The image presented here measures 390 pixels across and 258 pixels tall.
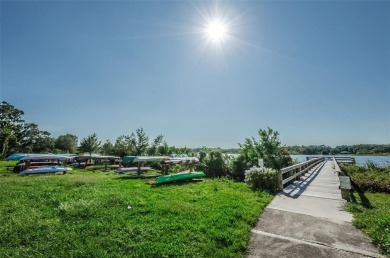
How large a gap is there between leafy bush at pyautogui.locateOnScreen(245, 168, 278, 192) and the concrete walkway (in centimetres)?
250

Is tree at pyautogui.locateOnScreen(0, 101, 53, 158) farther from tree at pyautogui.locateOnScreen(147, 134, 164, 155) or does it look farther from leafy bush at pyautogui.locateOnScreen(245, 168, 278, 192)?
leafy bush at pyautogui.locateOnScreen(245, 168, 278, 192)

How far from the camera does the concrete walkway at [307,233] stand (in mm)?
4355

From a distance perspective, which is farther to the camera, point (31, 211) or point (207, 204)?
point (207, 204)

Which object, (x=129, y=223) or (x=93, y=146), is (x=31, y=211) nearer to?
(x=129, y=223)

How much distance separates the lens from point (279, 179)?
1059 cm

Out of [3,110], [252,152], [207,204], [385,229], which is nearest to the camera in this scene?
[385,229]

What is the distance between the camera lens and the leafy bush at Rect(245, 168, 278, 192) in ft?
35.0

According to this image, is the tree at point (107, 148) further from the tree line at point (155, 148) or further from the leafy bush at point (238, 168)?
the leafy bush at point (238, 168)

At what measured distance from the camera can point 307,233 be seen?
527 centimetres

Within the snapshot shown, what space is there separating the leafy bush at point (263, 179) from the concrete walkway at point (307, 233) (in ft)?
8.19

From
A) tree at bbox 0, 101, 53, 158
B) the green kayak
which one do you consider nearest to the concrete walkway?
the green kayak

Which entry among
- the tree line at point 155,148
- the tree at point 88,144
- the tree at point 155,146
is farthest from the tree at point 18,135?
the tree at point 155,146

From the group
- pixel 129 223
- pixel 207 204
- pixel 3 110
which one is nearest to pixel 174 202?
pixel 207 204

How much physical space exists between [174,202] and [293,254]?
4.61 metres
